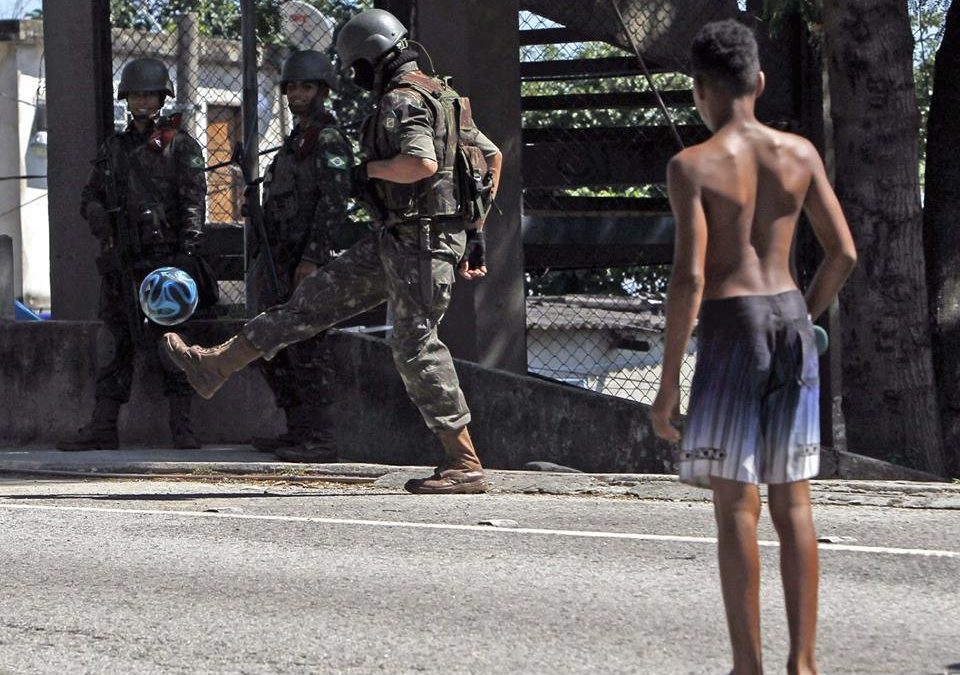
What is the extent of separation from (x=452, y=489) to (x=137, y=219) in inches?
121

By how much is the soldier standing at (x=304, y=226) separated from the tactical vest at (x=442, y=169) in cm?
150

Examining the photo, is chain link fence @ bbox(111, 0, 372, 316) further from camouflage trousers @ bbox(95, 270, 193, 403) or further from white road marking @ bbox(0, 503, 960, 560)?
white road marking @ bbox(0, 503, 960, 560)

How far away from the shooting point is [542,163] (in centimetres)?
1182

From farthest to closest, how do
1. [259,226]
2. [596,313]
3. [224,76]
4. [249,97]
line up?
[596,313], [224,76], [249,97], [259,226]

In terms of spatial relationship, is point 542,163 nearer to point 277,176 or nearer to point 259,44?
point 259,44

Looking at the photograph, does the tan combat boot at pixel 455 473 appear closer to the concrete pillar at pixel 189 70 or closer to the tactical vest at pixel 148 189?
the tactical vest at pixel 148 189

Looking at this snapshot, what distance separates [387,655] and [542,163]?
24.4 feet

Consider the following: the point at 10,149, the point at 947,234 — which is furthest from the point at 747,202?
the point at 10,149

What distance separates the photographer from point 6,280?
11102mm

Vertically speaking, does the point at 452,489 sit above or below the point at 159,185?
A: below

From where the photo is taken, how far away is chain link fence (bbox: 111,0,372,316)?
438 inches

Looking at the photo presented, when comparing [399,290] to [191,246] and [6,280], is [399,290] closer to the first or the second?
[191,246]

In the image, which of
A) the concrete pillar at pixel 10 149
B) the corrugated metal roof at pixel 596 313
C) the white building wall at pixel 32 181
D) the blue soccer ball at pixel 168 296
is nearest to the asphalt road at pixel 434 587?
the blue soccer ball at pixel 168 296

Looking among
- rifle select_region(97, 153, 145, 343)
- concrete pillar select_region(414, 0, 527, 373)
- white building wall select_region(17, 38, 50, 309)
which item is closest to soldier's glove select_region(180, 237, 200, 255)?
rifle select_region(97, 153, 145, 343)
